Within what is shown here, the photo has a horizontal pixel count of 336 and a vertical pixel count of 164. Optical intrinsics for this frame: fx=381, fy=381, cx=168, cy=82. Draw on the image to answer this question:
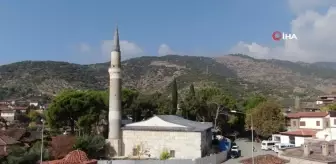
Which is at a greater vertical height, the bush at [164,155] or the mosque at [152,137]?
the mosque at [152,137]

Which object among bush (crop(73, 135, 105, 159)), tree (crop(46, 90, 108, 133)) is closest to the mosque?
bush (crop(73, 135, 105, 159))

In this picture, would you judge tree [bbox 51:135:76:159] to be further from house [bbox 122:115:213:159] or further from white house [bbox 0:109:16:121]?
white house [bbox 0:109:16:121]

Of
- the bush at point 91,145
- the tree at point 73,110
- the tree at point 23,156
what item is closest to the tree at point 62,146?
the bush at point 91,145

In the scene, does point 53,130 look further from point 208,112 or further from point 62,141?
point 208,112

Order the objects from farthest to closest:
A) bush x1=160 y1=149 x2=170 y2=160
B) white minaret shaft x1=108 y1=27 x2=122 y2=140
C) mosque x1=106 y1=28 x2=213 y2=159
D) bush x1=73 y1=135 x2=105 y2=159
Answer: white minaret shaft x1=108 y1=27 x2=122 y2=140, mosque x1=106 y1=28 x2=213 y2=159, bush x1=160 y1=149 x2=170 y2=160, bush x1=73 y1=135 x2=105 y2=159

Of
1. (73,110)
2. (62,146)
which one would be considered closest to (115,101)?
(62,146)

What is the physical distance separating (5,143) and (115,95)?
12448 millimetres

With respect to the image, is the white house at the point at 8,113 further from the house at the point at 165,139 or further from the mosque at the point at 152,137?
the house at the point at 165,139

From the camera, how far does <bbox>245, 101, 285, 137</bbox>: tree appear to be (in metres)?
51.8

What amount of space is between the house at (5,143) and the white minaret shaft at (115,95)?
9.98 m

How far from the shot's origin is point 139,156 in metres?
41.0

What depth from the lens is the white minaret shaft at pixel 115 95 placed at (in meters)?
42.2

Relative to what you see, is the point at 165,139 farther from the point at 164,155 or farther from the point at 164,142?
the point at 164,155

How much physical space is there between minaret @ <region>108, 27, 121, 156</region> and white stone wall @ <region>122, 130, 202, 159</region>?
0.90 meters
